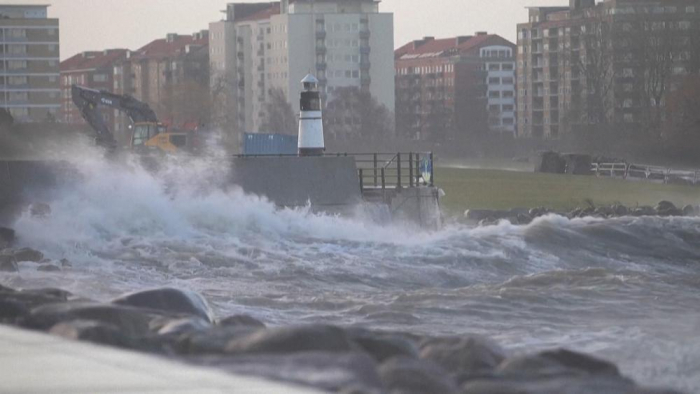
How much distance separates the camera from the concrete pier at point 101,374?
288 inches

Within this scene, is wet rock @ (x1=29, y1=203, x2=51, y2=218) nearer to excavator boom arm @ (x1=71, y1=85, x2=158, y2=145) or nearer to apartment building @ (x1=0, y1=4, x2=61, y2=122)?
excavator boom arm @ (x1=71, y1=85, x2=158, y2=145)

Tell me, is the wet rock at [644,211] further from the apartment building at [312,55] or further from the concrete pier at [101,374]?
the apartment building at [312,55]

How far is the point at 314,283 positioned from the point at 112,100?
1241 inches

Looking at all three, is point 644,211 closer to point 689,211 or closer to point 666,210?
point 666,210

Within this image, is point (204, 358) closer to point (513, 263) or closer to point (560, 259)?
point (513, 263)

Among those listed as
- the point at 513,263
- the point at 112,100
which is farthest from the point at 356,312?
the point at 112,100

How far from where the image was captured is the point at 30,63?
497 feet

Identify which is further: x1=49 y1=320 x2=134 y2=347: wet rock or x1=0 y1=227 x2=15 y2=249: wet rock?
x1=0 y1=227 x2=15 y2=249: wet rock

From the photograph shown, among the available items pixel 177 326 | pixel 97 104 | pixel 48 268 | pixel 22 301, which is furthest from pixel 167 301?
pixel 97 104

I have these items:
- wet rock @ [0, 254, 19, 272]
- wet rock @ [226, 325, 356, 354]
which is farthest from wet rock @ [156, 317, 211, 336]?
wet rock @ [0, 254, 19, 272]

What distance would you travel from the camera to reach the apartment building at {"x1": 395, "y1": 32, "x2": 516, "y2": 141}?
551 feet

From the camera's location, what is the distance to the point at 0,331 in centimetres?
1008

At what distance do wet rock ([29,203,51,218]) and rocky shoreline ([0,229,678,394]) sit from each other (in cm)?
1295

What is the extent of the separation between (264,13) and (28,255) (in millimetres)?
142450
